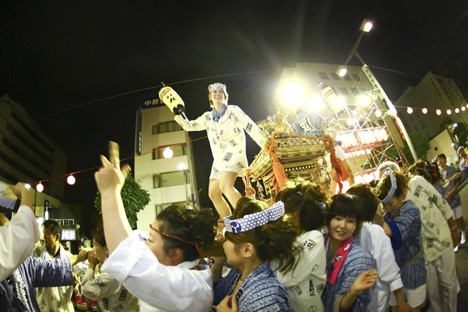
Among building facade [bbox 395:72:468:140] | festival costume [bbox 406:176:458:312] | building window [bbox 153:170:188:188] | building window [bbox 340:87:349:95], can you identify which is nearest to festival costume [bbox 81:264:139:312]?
festival costume [bbox 406:176:458:312]

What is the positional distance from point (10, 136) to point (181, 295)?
1755 inches

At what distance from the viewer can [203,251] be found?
239 centimetres

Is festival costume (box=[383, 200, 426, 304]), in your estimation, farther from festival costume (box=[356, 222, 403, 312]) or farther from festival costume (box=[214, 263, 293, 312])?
festival costume (box=[214, 263, 293, 312])

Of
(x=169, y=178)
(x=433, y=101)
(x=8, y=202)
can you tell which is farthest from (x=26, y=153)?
(x=433, y=101)

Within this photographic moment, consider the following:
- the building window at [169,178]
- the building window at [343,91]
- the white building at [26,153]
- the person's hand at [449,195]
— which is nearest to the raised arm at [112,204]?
the person's hand at [449,195]

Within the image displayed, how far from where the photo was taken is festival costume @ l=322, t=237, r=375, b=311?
2.63 metres

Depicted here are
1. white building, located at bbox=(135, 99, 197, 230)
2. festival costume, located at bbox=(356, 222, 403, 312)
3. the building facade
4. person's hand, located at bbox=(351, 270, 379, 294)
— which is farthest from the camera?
the building facade

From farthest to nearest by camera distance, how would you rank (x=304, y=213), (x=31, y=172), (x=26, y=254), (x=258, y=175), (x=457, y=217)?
(x=31, y=172)
(x=457, y=217)
(x=258, y=175)
(x=304, y=213)
(x=26, y=254)

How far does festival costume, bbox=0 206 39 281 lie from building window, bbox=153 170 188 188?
27.6 m

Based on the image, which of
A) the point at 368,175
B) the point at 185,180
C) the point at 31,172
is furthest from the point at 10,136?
the point at 368,175

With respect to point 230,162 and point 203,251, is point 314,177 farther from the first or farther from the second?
point 203,251

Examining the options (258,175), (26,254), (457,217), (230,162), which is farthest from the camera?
(457,217)

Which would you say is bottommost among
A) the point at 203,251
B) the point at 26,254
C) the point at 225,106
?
the point at 203,251

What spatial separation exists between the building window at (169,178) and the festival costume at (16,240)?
27615 millimetres
